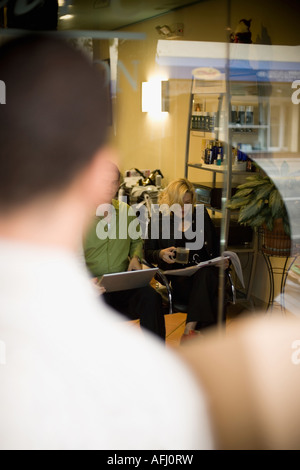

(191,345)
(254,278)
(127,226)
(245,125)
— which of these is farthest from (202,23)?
(191,345)

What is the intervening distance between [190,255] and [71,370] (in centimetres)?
258

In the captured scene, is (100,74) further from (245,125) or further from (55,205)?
(245,125)

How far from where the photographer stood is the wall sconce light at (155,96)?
3270 mm

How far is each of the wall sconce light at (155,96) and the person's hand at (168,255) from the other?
99cm

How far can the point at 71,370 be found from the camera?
15.7 inches

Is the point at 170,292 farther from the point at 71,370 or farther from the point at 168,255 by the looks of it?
the point at 71,370

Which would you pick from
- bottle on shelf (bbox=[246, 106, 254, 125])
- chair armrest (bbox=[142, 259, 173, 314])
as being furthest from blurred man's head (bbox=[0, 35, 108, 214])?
bottle on shelf (bbox=[246, 106, 254, 125])

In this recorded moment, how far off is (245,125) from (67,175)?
8.19 ft

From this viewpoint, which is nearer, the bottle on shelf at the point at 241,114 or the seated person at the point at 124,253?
the seated person at the point at 124,253

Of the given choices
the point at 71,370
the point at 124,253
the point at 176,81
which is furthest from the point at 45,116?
the point at 176,81

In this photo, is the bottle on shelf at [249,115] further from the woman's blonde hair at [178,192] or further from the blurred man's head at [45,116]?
the blurred man's head at [45,116]

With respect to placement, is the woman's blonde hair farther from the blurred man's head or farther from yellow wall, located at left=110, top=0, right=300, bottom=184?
the blurred man's head

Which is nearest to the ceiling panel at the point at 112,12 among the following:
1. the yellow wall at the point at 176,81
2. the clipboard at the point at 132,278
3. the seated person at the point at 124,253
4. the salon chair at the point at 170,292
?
the yellow wall at the point at 176,81

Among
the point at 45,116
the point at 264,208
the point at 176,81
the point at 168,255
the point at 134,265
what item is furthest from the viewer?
the point at 176,81
